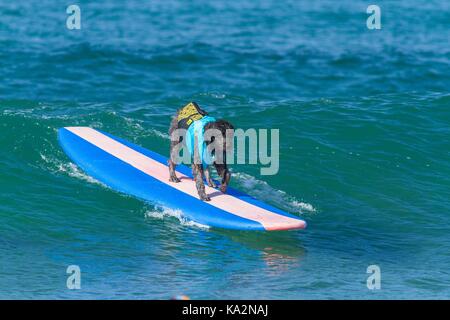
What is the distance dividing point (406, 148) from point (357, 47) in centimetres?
1233

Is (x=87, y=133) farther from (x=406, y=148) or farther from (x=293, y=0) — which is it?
(x=293, y=0)

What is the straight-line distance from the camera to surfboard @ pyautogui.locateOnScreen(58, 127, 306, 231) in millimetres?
14562

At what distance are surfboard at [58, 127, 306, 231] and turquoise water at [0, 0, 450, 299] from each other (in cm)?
26

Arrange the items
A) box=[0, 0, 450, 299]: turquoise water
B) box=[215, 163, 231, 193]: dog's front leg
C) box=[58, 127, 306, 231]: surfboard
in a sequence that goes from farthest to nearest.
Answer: box=[215, 163, 231, 193]: dog's front leg < box=[58, 127, 306, 231]: surfboard < box=[0, 0, 450, 299]: turquoise water

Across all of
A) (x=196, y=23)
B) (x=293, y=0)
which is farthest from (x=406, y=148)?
(x=293, y=0)

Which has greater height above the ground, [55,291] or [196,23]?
[196,23]

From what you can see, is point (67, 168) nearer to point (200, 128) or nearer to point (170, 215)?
point (170, 215)

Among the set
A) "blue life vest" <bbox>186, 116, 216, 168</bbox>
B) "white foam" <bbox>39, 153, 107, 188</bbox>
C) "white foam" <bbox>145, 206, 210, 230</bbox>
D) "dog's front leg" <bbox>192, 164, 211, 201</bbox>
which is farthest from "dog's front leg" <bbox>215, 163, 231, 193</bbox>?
"white foam" <bbox>39, 153, 107, 188</bbox>

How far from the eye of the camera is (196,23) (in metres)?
34.1

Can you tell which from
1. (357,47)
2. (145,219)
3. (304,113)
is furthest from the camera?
(357,47)

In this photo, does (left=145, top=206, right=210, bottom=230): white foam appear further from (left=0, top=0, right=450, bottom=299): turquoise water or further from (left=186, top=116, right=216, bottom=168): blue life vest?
(left=186, top=116, right=216, bottom=168): blue life vest

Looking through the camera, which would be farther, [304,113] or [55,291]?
[304,113]

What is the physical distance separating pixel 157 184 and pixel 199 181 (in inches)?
46.8

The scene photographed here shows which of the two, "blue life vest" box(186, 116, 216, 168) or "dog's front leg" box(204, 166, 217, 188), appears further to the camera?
"dog's front leg" box(204, 166, 217, 188)
